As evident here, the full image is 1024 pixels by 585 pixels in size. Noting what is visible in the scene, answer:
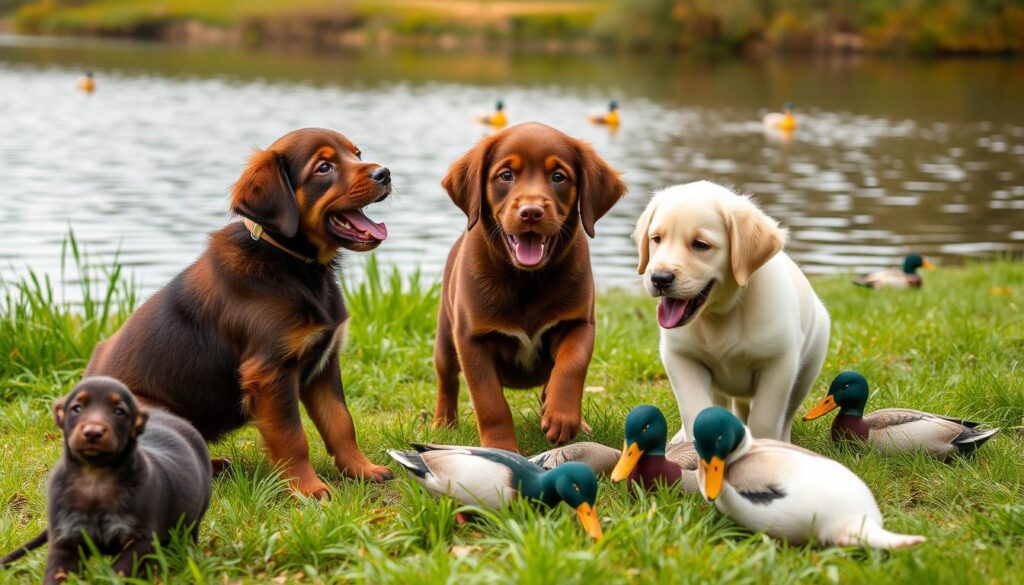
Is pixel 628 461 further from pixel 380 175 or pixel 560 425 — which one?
pixel 380 175

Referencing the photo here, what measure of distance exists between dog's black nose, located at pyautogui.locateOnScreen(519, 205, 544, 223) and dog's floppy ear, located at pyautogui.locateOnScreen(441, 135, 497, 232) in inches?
14.4

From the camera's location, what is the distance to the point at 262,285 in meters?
4.89

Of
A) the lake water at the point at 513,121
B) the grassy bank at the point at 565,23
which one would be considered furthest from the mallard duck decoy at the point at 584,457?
the grassy bank at the point at 565,23

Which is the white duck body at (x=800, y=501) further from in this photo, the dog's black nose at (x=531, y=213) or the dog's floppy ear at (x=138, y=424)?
the dog's floppy ear at (x=138, y=424)

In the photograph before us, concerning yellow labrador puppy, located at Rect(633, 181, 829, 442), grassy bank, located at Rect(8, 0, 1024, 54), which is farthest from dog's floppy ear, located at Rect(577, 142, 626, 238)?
grassy bank, located at Rect(8, 0, 1024, 54)

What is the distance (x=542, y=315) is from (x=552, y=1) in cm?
7787

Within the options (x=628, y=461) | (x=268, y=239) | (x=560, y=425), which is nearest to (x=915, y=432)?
(x=628, y=461)

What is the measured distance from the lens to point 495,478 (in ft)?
14.2

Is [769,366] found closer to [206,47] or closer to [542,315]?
[542,315]

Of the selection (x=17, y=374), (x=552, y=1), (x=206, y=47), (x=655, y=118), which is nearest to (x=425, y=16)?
(x=552, y=1)

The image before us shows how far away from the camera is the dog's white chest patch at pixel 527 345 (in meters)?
5.27

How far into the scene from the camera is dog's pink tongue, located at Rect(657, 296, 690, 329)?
4.66m

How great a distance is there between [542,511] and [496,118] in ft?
80.9

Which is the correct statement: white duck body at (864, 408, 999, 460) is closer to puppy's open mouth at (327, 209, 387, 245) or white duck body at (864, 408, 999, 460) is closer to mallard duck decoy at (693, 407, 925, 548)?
Answer: mallard duck decoy at (693, 407, 925, 548)
